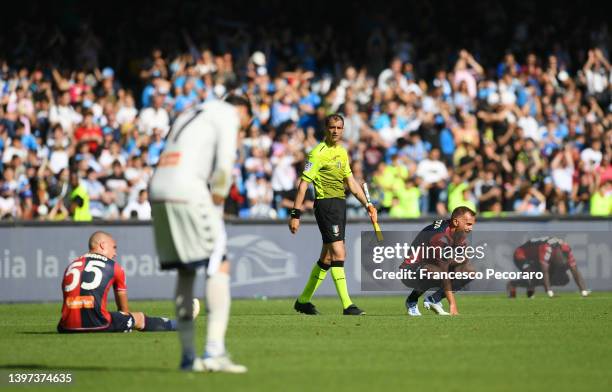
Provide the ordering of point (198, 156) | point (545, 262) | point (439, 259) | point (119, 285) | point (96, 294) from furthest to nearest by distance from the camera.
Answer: point (545, 262), point (439, 259), point (119, 285), point (96, 294), point (198, 156)

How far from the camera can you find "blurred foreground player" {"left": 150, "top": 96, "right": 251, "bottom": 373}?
10.1 meters

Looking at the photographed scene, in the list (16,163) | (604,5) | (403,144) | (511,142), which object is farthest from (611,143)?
(16,163)

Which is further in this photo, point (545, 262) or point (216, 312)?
point (545, 262)

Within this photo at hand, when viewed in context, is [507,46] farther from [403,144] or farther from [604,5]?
[403,144]

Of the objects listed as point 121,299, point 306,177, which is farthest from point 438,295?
point 121,299

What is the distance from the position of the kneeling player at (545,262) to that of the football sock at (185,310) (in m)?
13.0

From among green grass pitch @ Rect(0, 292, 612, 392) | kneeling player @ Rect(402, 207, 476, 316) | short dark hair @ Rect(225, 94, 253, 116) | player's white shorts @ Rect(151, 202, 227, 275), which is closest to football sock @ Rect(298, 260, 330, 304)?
green grass pitch @ Rect(0, 292, 612, 392)

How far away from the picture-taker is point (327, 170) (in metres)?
17.3

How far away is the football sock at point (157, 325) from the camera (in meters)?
14.4

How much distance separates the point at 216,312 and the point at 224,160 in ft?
3.89

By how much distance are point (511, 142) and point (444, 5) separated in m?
6.73

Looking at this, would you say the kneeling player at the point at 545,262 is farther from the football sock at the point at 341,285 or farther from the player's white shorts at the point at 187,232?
the player's white shorts at the point at 187,232

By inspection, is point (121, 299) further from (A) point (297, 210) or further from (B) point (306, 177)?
(B) point (306, 177)

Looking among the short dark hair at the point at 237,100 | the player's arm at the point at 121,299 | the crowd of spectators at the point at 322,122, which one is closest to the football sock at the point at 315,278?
the player's arm at the point at 121,299
